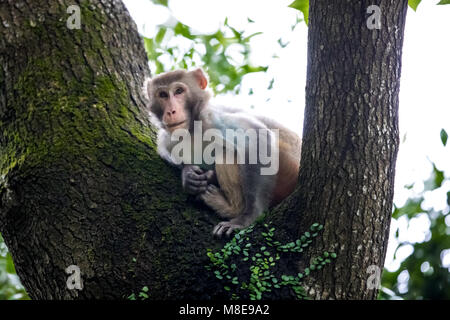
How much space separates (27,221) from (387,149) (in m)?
2.84

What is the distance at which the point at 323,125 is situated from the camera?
151 inches

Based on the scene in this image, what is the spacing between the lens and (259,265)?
12.6 ft

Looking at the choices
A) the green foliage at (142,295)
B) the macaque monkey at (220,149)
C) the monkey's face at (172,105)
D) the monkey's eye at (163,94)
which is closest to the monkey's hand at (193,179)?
the macaque monkey at (220,149)

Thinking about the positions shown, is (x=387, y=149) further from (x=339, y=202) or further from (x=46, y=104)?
(x=46, y=104)

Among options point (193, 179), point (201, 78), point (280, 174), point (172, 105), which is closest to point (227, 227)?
point (193, 179)

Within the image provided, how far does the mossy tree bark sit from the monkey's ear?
921mm

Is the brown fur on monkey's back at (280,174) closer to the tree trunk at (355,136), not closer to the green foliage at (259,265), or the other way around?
the green foliage at (259,265)

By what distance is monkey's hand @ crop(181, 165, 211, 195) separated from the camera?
4.53 metres

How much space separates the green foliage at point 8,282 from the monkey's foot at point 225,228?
12.0ft

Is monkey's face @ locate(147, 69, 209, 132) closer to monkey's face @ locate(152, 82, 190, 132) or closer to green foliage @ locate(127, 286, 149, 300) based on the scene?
monkey's face @ locate(152, 82, 190, 132)

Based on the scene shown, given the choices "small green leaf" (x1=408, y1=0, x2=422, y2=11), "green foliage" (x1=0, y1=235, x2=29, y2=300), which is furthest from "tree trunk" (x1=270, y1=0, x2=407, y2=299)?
"green foliage" (x1=0, y1=235, x2=29, y2=300)

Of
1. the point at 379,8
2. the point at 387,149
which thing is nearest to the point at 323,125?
the point at 387,149

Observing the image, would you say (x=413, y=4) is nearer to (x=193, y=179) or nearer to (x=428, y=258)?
(x=193, y=179)

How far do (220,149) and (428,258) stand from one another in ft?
10.7
